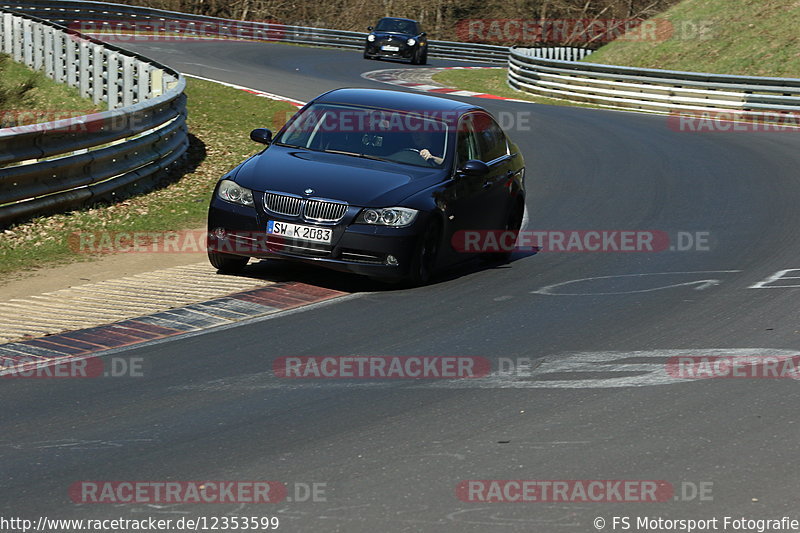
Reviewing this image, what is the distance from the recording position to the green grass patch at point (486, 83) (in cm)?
3247

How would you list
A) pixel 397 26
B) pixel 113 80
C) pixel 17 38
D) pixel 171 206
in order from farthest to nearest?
pixel 397 26
pixel 17 38
pixel 113 80
pixel 171 206

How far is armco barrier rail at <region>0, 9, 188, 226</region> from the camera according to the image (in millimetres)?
12188

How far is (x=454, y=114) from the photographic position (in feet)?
38.6

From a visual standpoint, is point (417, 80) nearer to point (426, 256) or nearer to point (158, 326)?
point (426, 256)

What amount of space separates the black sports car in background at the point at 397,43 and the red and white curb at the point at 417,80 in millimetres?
1172

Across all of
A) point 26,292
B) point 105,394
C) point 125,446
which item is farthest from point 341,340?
point 26,292

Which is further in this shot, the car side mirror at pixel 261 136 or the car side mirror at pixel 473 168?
the car side mirror at pixel 261 136

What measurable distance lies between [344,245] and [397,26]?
35714mm

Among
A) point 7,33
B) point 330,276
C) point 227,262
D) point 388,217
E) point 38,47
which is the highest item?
point 7,33

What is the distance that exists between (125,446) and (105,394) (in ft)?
3.46

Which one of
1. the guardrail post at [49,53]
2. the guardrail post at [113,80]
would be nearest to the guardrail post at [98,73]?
the guardrail post at [113,80]

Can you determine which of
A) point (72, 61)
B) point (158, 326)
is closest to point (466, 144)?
point (158, 326)

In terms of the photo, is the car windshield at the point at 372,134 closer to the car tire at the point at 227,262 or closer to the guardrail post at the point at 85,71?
the car tire at the point at 227,262

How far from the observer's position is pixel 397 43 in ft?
142
